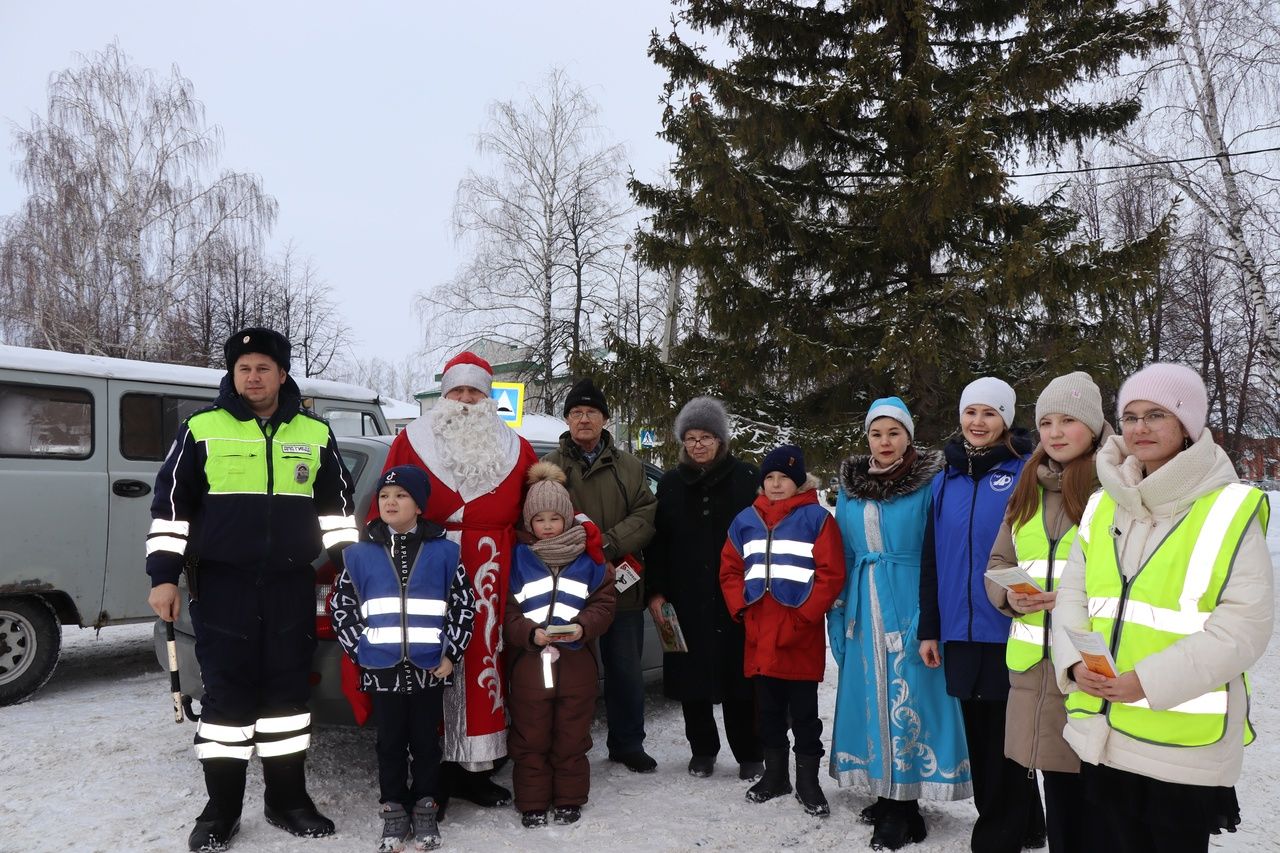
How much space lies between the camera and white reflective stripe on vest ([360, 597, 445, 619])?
3555mm

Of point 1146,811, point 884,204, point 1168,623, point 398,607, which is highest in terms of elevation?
point 884,204

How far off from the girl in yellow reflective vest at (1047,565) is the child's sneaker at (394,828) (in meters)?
2.35

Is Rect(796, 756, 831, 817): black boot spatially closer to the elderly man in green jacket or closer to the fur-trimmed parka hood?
the elderly man in green jacket

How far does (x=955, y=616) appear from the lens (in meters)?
3.36

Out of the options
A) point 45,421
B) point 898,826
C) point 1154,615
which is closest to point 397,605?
point 898,826

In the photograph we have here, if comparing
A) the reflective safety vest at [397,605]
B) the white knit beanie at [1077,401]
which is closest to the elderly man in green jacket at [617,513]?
the reflective safety vest at [397,605]

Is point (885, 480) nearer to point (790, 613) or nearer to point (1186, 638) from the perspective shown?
point (790, 613)

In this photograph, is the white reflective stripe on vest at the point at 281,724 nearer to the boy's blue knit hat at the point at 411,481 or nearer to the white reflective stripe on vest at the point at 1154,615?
the boy's blue knit hat at the point at 411,481

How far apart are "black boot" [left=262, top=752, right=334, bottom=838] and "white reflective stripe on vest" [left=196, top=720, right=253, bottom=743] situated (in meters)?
0.18

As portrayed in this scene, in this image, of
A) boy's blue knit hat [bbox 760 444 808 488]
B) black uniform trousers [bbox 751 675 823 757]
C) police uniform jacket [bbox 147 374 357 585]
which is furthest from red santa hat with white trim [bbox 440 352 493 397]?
black uniform trousers [bbox 751 675 823 757]

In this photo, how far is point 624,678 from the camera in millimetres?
4523

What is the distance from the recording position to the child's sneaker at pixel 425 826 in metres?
3.51

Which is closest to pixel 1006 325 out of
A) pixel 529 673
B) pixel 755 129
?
pixel 755 129

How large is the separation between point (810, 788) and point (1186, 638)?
6.72ft
